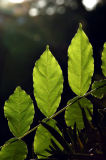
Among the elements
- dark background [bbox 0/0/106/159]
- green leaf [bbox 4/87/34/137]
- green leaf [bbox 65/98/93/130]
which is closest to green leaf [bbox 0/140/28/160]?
green leaf [bbox 4/87/34/137]

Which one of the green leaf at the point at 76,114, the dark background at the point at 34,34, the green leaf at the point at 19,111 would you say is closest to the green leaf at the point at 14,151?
the green leaf at the point at 19,111

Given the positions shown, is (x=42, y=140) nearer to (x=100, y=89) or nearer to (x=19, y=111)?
(x=19, y=111)

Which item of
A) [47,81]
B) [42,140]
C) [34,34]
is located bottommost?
[42,140]

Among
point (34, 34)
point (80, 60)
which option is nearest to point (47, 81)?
point (80, 60)

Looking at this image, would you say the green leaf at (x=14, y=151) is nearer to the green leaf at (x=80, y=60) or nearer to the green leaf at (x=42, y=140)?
the green leaf at (x=42, y=140)

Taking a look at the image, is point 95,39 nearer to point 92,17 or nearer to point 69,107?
point 92,17

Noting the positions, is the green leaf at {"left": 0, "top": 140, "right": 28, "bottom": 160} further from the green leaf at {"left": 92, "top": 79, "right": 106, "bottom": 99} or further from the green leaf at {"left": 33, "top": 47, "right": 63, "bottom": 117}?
the green leaf at {"left": 92, "top": 79, "right": 106, "bottom": 99}

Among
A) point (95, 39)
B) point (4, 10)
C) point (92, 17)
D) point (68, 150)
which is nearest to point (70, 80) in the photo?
point (68, 150)
